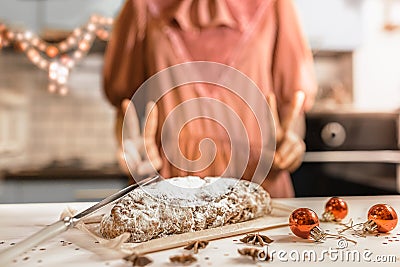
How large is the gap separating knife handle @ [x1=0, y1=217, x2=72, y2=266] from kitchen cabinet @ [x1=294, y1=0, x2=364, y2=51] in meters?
1.77

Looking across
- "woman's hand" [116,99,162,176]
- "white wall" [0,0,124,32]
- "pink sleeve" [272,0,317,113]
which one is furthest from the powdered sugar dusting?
"white wall" [0,0,124,32]

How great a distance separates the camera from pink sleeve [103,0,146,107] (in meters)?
1.64

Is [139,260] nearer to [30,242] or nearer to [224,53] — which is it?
[30,242]

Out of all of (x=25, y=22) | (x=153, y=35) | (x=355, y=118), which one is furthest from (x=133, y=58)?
(x=355, y=118)

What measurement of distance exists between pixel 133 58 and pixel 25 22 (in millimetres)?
636

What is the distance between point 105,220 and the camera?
Result: 64 centimetres

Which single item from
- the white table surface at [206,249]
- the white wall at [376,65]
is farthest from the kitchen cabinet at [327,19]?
the white table surface at [206,249]

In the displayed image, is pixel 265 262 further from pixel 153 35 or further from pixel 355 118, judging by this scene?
pixel 355 118

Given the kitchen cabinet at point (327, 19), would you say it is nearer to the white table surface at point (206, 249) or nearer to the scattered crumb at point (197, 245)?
the white table surface at point (206, 249)

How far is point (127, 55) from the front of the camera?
65.2 inches

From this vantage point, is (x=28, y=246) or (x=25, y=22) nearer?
(x=28, y=246)

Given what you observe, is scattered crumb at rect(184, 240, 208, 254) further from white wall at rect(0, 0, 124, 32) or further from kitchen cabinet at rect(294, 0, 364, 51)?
kitchen cabinet at rect(294, 0, 364, 51)

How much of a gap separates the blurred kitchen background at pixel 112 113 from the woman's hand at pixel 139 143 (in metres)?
0.47

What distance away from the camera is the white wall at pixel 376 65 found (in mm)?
2320
